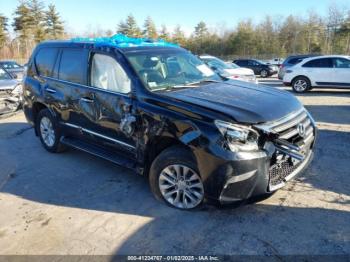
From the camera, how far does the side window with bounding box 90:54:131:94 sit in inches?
164

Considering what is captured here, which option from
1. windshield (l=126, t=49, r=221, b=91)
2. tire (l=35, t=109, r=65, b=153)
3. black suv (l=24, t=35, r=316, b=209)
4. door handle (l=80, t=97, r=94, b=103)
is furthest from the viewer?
tire (l=35, t=109, r=65, b=153)

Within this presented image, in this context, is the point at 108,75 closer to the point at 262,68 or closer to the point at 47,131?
the point at 47,131

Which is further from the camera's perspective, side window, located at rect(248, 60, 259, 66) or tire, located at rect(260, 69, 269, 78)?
side window, located at rect(248, 60, 259, 66)

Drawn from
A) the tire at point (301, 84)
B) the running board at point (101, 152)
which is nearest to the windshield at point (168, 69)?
the running board at point (101, 152)

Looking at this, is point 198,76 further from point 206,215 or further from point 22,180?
point 22,180

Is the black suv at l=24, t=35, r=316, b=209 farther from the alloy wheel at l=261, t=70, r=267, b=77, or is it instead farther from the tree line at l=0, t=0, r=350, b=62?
the tree line at l=0, t=0, r=350, b=62

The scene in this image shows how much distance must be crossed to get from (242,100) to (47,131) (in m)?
3.90

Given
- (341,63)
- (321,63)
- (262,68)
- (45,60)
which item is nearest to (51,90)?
(45,60)

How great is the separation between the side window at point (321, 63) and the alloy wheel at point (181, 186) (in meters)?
12.3

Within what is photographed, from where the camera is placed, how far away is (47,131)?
5.98 meters

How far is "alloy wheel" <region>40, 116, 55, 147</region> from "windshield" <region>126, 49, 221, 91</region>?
8.14 ft

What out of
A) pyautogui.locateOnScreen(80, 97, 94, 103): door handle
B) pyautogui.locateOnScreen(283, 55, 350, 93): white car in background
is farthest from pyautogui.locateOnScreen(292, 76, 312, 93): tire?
pyautogui.locateOnScreen(80, 97, 94, 103): door handle

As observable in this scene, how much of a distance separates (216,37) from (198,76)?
59.0m

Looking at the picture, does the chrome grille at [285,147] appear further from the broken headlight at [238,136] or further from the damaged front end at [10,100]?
the damaged front end at [10,100]
